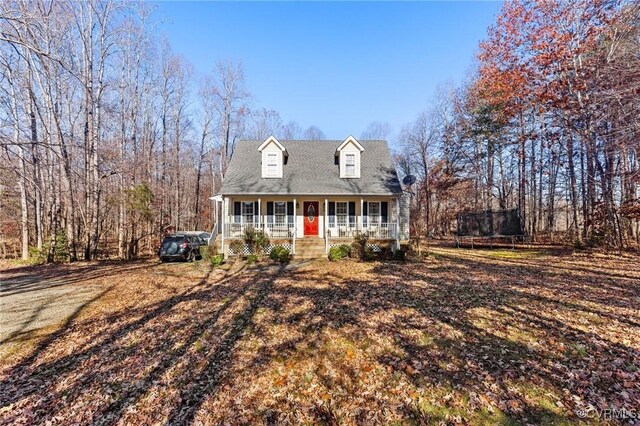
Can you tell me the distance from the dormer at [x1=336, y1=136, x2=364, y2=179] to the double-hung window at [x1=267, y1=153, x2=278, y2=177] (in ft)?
12.4

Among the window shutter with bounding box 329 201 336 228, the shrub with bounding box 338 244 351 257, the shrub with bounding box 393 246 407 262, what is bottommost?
the shrub with bounding box 393 246 407 262

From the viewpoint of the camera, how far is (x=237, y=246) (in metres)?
13.8

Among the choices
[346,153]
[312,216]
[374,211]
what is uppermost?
[346,153]

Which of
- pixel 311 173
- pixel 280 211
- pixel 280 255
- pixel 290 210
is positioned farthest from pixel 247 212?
pixel 311 173

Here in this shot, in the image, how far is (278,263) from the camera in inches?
506

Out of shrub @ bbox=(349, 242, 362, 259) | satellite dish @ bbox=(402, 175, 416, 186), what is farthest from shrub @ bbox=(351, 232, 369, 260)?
satellite dish @ bbox=(402, 175, 416, 186)

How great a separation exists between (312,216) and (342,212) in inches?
69.4

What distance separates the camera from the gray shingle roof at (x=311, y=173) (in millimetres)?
15078

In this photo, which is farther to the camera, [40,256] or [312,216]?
[312,216]

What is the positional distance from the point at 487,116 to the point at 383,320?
952 inches

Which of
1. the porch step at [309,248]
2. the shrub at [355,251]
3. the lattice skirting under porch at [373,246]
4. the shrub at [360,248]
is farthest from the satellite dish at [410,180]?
the porch step at [309,248]

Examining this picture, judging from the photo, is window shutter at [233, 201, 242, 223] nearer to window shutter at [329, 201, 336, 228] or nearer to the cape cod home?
the cape cod home

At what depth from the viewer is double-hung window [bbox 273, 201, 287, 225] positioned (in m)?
16.0

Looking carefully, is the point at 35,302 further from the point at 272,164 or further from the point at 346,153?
Result: the point at 346,153
